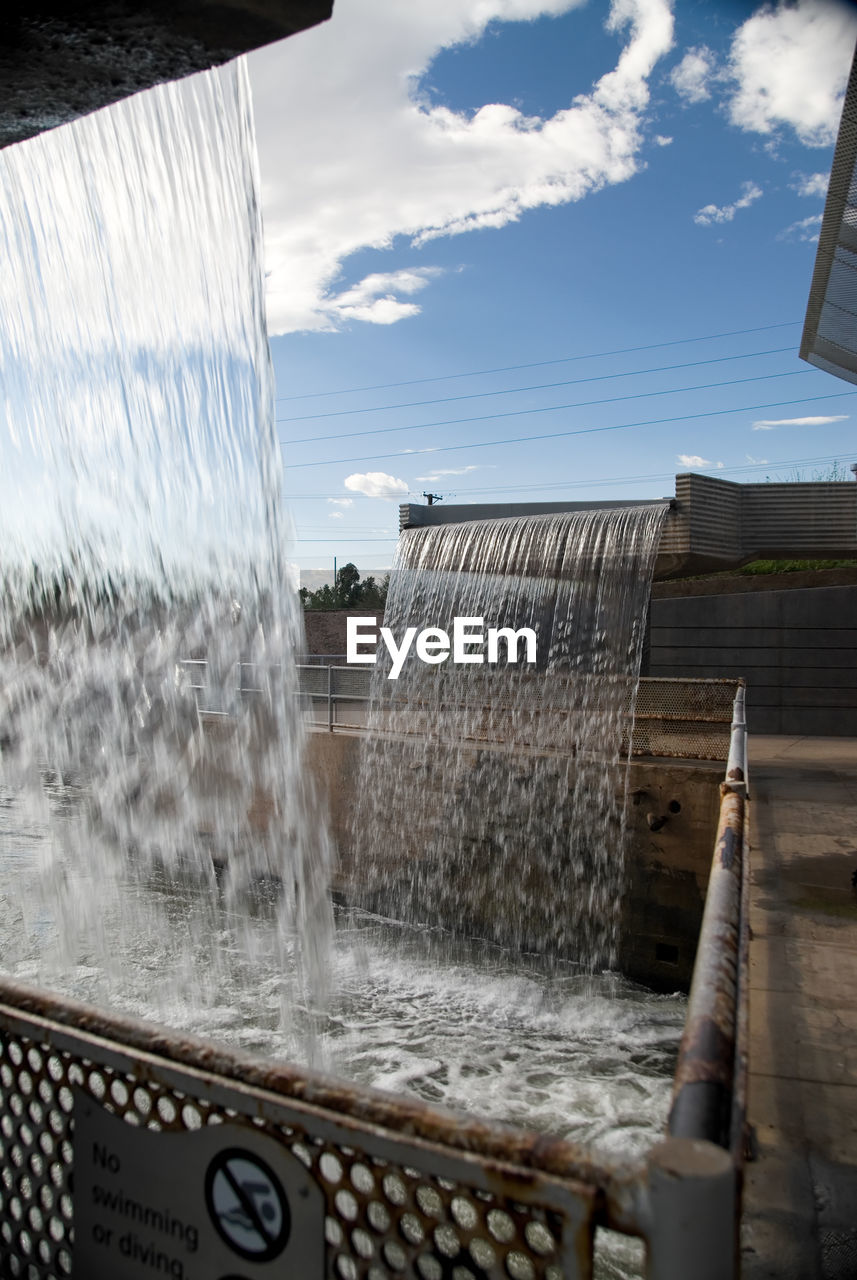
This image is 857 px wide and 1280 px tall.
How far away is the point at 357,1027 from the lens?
7.39 m

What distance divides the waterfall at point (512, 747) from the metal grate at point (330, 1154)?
840cm

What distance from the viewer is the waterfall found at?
33.3 feet

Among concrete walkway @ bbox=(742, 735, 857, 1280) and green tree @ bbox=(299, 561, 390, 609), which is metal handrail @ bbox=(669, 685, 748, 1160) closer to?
concrete walkway @ bbox=(742, 735, 857, 1280)

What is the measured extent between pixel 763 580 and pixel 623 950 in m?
10.3

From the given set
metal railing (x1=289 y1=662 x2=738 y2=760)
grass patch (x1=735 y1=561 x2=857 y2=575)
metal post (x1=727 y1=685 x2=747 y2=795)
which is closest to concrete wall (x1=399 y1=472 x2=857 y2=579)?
grass patch (x1=735 y1=561 x2=857 y2=575)

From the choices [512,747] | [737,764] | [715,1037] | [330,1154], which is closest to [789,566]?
[512,747]

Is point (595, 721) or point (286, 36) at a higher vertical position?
point (286, 36)

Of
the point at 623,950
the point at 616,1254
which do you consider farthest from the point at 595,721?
the point at 616,1254

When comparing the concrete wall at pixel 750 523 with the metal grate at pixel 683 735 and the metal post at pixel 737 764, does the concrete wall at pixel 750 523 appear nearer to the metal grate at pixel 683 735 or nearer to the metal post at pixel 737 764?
the metal grate at pixel 683 735

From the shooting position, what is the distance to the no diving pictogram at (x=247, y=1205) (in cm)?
142

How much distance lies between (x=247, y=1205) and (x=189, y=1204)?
0.13 meters

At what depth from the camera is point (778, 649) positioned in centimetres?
1689

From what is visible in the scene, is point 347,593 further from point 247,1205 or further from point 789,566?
point 247,1205

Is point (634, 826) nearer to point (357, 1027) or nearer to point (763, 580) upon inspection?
point (357, 1027)
